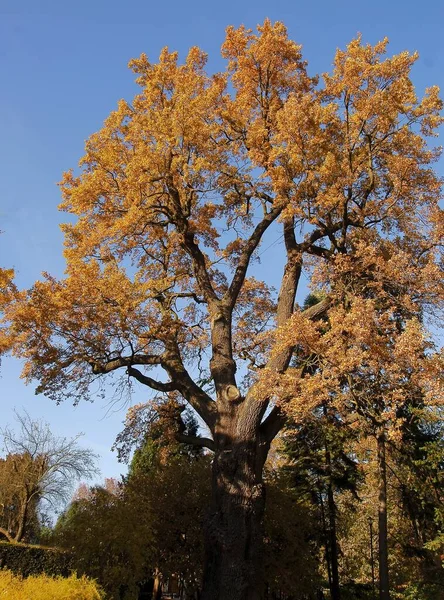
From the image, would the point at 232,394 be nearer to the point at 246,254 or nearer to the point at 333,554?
the point at 246,254

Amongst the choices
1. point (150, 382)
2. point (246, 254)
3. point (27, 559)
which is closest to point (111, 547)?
point (150, 382)

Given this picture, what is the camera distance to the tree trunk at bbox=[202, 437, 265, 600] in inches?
331

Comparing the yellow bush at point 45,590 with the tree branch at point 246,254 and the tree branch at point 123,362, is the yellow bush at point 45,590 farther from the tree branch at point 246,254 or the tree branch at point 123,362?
the tree branch at point 246,254

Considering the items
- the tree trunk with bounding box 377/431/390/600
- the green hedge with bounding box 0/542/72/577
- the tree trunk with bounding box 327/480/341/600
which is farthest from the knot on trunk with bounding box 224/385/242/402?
the tree trunk with bounding box 327/480/341/600

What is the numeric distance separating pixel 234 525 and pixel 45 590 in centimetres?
385

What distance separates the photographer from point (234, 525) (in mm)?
8797

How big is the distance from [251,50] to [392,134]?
418 cm

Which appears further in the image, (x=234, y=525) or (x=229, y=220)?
(x=229, y=220)

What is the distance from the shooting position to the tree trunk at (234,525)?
8414 mm

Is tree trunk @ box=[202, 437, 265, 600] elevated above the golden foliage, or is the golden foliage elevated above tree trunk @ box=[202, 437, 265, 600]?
the golden foliage

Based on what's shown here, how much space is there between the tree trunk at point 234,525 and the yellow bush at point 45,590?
9.10ft

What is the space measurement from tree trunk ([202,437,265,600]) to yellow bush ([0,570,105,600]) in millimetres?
2773

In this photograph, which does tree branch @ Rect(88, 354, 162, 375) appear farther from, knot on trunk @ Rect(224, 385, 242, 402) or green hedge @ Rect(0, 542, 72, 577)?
green hedge @ Rect(0, 542, 72, 577)

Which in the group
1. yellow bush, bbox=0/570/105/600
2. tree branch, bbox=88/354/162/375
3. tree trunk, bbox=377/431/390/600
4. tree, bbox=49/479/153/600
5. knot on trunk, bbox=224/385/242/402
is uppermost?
tree branch, bbox=88/354/162/375
